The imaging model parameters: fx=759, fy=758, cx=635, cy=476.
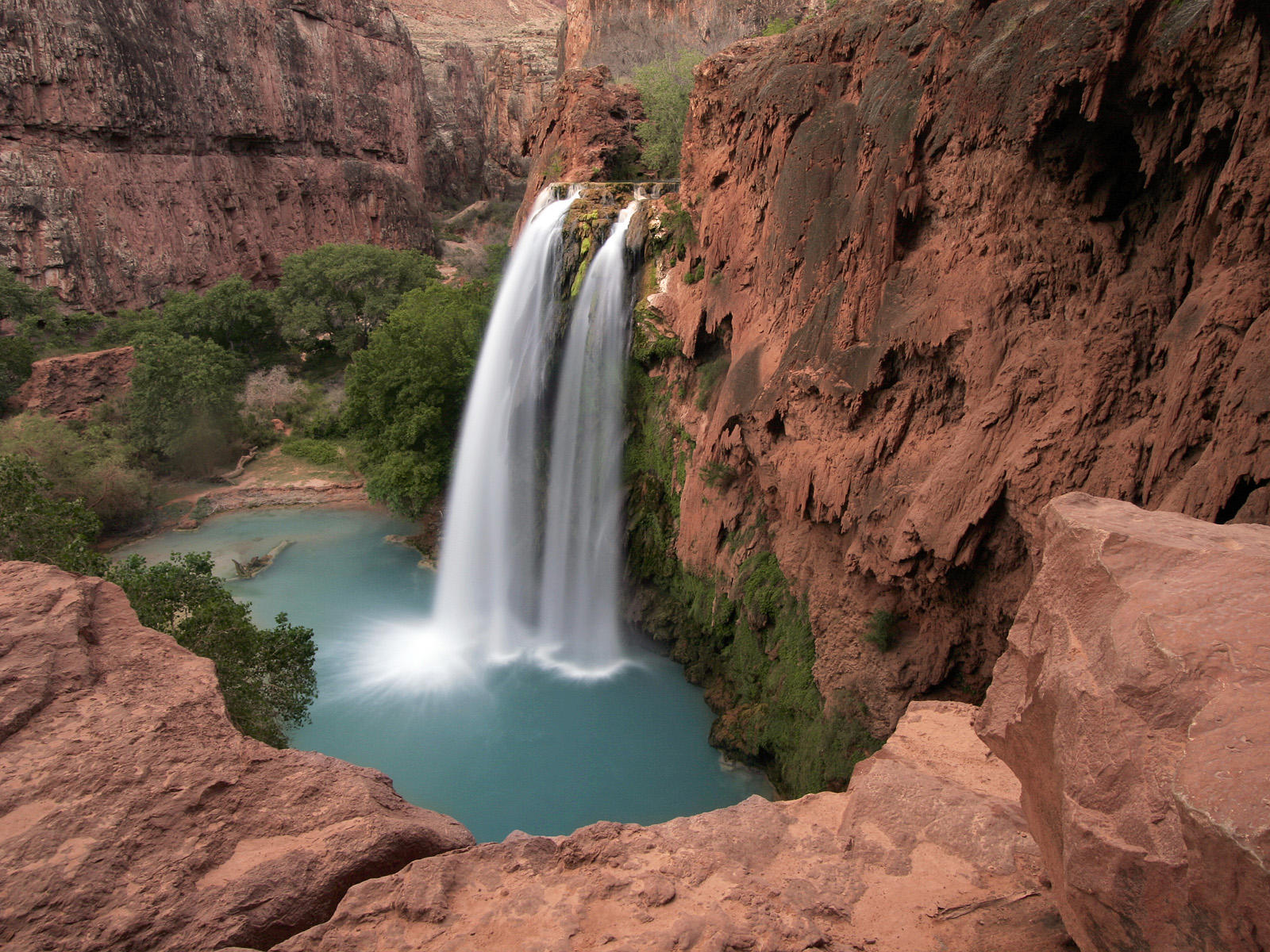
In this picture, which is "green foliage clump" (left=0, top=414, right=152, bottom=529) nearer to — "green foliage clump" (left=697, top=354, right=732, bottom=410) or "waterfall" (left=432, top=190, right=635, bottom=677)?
"waterfall" (left=432, top=190, right=635, bottom=677)

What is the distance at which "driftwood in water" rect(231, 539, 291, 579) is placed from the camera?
19.9m

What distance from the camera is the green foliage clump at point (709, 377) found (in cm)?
1454

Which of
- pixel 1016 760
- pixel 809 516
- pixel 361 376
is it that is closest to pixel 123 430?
pixel 361 376

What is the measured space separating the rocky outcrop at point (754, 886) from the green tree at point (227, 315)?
32409 mm

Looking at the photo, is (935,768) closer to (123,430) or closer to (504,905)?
(504,905)

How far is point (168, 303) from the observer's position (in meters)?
32.2

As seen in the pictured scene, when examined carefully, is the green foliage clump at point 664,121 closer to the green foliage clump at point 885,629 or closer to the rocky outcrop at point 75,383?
the green foliage clump at point 885,629

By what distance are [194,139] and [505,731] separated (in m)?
34.7

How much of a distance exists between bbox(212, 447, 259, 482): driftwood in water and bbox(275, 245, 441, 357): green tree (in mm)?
6297

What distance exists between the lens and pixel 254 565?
20.3 metres

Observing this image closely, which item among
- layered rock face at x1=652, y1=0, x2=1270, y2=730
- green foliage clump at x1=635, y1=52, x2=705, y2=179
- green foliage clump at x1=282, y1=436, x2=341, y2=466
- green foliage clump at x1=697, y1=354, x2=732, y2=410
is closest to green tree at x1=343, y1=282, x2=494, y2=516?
green foliage clump at x1=282, y1=436, x2=341, y2=466

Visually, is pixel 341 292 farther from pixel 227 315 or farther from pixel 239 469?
pixel 239 469

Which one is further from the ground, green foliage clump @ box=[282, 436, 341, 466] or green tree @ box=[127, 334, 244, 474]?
green tree @ box=[127, 334, 244, 474]

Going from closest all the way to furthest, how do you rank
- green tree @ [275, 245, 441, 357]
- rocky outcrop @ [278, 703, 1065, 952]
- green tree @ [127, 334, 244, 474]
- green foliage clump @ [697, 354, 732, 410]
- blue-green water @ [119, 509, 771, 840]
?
rocky outcrop @ [278, 703, 1065, 952]
blue-green water @ [119, 509, 771, 840]
green foliage clump @ [697, 354, 732, 410]
green tree @ [127, 334, 244, 474]
green tree @ [275, 245, 441, 357]
